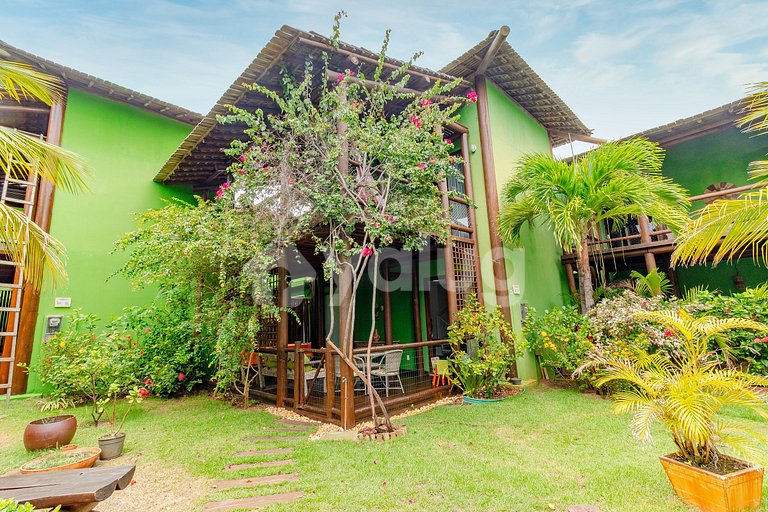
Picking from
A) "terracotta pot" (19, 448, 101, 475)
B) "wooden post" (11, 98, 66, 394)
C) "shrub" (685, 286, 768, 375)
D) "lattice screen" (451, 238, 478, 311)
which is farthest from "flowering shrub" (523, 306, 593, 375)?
"wooden post" (11, 98, 66, 394)

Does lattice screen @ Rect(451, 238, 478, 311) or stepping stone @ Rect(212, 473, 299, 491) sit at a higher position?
lattice screen @ Rect(451, 238, 478, 311)

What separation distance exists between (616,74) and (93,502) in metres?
15.3

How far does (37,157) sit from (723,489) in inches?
268

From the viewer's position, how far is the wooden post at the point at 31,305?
7.82m

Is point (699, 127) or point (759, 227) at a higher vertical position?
point (699, 127)

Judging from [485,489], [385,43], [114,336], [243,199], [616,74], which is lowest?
[485,489]

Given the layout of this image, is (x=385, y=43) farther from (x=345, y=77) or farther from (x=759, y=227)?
(x=759, y=227)

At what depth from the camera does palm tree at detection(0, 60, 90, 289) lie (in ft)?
12.5

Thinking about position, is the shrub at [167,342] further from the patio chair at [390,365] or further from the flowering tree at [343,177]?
the patio chair at [390,365]

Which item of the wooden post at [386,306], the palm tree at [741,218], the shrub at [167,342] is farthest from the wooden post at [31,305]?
the palm tree at [741,218]

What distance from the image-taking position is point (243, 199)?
656 cm

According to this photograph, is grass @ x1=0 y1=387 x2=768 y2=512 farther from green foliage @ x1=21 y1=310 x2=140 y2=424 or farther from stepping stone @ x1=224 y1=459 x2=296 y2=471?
green foliage @ x1=21 y1=310 x2=140 y2=424

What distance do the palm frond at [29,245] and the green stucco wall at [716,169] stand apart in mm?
14046

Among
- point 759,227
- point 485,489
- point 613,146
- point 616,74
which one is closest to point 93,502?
point 485,489
